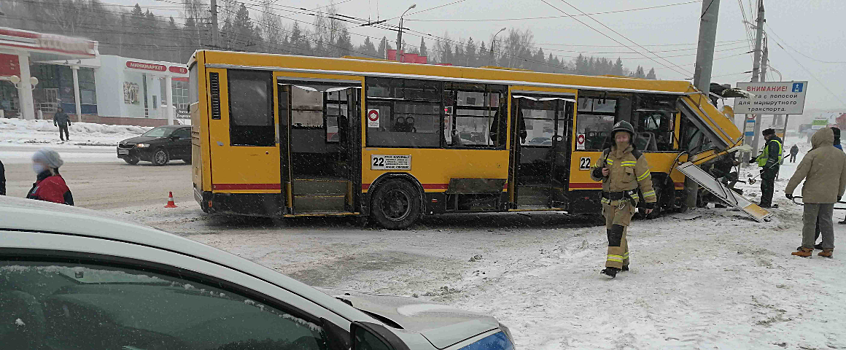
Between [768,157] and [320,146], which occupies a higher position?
[320,146]

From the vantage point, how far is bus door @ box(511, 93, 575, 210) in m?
8.69

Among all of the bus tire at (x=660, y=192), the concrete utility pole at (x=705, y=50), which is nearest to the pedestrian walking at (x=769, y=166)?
the concrete utility pole at (x=705, y=50)

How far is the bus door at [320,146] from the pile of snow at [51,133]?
767 inches

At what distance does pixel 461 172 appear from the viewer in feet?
27.7

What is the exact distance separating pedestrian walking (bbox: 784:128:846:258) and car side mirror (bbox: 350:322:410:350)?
21.7ft

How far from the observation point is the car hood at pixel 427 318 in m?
1.81

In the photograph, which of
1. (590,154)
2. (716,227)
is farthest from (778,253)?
(590,154)

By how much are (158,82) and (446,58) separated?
3318 centimetres

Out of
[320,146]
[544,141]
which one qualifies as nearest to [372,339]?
[320,146]

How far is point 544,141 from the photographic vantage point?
9.45 metres

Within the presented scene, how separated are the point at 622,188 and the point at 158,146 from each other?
54.9 feet

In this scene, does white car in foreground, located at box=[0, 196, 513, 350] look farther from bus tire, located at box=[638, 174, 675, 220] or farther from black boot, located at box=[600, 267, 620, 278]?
bus tire, located at box=[638, 174, 675, 220]

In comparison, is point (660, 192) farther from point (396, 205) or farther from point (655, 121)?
point (396, 205)

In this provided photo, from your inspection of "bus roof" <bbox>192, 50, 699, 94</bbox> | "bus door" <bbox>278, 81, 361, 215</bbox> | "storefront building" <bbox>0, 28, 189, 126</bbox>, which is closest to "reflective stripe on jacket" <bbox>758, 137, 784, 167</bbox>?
"bus roof" <bbox>192, 50, 699, 94</bbox>
